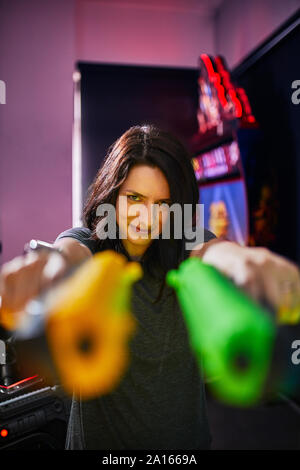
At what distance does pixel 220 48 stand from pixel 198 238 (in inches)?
130

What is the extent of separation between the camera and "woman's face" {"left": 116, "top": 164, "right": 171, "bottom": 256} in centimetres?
51

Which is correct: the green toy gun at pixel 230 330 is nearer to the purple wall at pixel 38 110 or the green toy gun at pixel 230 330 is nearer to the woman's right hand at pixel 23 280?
the woman's right hand at pixel 23 280

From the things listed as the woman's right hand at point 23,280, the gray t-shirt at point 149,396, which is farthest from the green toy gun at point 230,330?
the gray t-shirt at point 149,396

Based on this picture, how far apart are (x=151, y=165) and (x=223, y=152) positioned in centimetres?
190

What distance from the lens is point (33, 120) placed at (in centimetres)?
294

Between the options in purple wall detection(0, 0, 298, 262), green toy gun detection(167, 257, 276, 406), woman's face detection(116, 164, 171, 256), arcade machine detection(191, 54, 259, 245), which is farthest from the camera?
purple wall detection(0, 0, 298, 262)

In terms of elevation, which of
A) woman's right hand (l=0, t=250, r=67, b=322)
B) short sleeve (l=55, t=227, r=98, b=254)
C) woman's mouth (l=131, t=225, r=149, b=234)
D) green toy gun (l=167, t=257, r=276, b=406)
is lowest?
green toy gun (l=167, t=257, r=276, b=406)

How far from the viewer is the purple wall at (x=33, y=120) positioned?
114 inches

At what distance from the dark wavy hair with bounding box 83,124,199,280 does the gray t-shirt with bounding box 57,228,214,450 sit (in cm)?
9

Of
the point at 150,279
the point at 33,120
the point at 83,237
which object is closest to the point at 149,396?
the point at 150,279

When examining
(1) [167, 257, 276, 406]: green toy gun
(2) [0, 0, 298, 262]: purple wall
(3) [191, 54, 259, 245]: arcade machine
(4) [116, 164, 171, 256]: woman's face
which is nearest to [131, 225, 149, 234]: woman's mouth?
(4) [116, 164, 171, 256]: woman's face

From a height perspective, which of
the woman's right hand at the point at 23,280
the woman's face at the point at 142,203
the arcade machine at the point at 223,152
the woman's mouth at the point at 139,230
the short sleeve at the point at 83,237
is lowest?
the woman's right hand at the point at 23,280

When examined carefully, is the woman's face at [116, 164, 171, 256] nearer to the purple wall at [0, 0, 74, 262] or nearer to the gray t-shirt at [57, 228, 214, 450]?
the gray t-shirt at [57, 228, 214, 450]

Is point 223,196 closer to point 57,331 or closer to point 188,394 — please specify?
point 188,394
